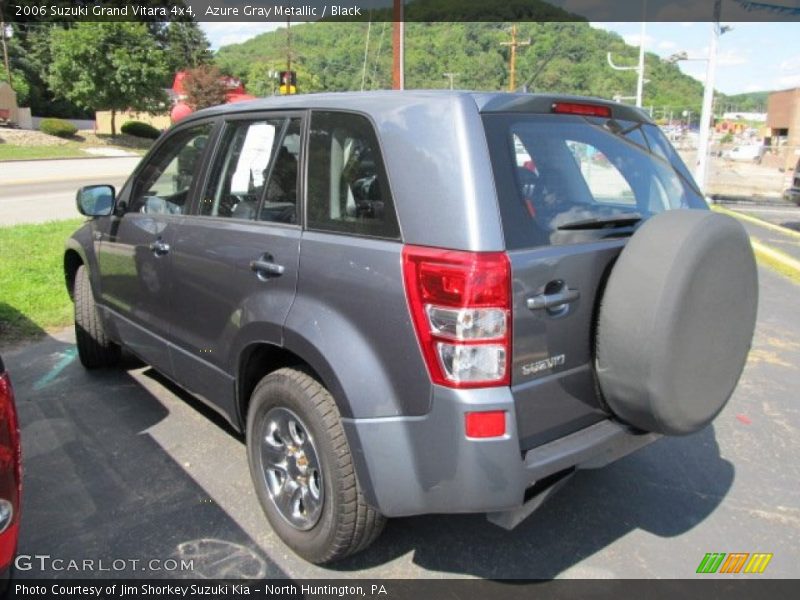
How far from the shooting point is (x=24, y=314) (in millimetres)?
6152

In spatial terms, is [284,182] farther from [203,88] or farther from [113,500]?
[203,88]

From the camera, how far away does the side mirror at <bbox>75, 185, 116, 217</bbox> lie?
13.7 ft

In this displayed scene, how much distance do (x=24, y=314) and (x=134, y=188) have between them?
9.49 ft

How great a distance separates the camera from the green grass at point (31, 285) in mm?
5910

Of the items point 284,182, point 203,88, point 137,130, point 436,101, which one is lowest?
point 284,182

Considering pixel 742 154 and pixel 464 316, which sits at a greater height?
pixel 742 154

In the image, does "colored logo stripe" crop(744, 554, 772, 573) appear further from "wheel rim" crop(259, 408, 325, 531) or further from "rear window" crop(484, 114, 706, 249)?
"wheel rim" crop(259, 408, 325, 531)

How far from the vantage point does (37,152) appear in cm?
3441

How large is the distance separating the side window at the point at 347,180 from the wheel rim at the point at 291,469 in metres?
0.82

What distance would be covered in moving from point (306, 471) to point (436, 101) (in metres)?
1.56

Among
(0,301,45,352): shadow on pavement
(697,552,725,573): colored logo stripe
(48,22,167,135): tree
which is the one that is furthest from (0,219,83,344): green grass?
(48,22,167,135): tree

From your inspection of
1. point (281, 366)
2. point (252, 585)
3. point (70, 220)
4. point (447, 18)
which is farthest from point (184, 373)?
point (447, 18)

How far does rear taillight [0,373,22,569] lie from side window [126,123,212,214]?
5.42 ft

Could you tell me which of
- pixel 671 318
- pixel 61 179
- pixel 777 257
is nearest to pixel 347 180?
pixel 671 318
